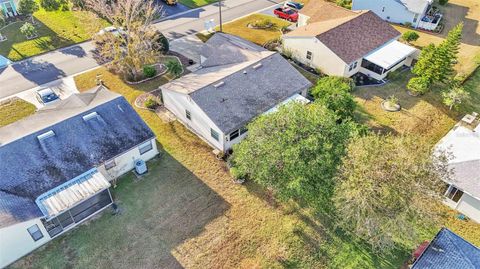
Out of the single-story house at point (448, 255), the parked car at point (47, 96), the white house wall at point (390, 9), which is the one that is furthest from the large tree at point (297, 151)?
the white house wall at point (390, 9)

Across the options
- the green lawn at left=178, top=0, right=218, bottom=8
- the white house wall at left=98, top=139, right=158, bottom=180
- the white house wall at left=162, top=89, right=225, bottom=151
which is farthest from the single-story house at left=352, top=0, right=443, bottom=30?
the white house wall at left=98, top=139, right=158, bottom=180

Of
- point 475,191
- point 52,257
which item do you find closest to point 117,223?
point 52,257

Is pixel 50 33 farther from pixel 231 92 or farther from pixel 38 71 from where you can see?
pixel 231 92

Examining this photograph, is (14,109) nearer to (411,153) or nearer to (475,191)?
(411,153)

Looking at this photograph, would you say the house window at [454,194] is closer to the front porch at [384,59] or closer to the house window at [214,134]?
the front porch at [384,59]

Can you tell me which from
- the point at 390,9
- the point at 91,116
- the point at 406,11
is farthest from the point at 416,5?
the point at 91,116

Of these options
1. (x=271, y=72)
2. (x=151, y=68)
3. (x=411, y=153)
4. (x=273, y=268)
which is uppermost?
(x=411, y=153)

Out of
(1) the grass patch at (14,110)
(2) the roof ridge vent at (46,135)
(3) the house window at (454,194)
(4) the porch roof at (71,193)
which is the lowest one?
(1) the grass patch at (14,110)
